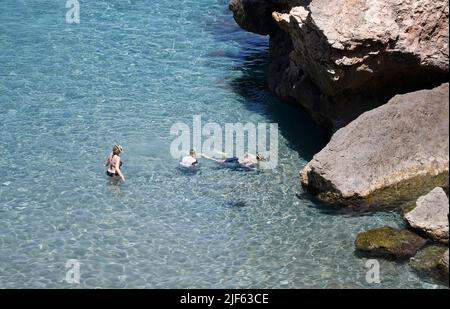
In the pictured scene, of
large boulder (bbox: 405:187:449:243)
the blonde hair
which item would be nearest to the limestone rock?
large boulder (bbox: 405:187:449:243)

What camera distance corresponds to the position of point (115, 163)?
783 inches

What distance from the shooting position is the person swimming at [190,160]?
67.0 feet

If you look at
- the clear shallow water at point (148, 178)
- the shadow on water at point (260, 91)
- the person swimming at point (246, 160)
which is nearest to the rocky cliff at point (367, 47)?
the shadow on water at point (260, 91)

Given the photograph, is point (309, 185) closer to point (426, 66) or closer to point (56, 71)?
point (426, 66)

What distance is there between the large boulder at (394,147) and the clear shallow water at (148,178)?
3.34 feet

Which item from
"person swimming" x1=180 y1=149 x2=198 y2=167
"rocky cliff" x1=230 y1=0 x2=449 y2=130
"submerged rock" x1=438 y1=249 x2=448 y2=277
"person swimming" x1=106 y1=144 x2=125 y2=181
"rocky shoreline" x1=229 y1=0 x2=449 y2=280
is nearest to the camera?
"submerged rock" x1=438 y1=249 x2=448 y2=277

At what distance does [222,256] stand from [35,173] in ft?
19.5

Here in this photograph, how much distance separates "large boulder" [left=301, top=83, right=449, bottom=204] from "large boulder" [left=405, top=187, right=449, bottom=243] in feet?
4.57

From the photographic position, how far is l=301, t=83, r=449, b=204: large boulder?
1859cm
